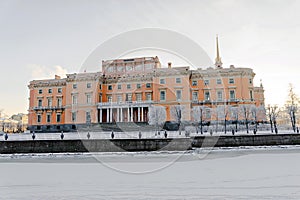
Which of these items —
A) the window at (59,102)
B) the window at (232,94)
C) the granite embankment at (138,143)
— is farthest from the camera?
the window at (59,102)

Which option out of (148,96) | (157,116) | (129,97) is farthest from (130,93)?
(157,116)

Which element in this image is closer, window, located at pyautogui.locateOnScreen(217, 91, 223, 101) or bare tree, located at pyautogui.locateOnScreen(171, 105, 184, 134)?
bare tree, located at pyautogui.locateOnScreen(171, 105, 184, 134)

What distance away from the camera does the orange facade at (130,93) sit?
1703 inches

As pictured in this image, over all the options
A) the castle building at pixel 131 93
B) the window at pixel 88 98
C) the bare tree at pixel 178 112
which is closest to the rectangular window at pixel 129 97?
the castle building at pixel 131 93

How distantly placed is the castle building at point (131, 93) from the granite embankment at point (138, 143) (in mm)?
19184

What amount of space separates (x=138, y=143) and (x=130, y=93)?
96.2ft

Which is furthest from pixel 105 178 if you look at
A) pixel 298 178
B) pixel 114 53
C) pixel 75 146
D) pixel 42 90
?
pixel 42 90

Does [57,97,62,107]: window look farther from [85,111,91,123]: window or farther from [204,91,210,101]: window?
[204,91,210,101]: window

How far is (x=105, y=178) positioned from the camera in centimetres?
798

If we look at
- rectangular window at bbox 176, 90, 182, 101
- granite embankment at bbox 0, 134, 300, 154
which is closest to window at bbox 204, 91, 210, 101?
rectangular window at bbox 176, 90, 182, 101

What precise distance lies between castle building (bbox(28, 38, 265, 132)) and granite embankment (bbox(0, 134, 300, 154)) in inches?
755

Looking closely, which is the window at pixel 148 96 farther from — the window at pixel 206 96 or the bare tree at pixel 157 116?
the window at pixel 206 96

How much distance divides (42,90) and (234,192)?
49537 mm

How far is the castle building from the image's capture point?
142 feet
